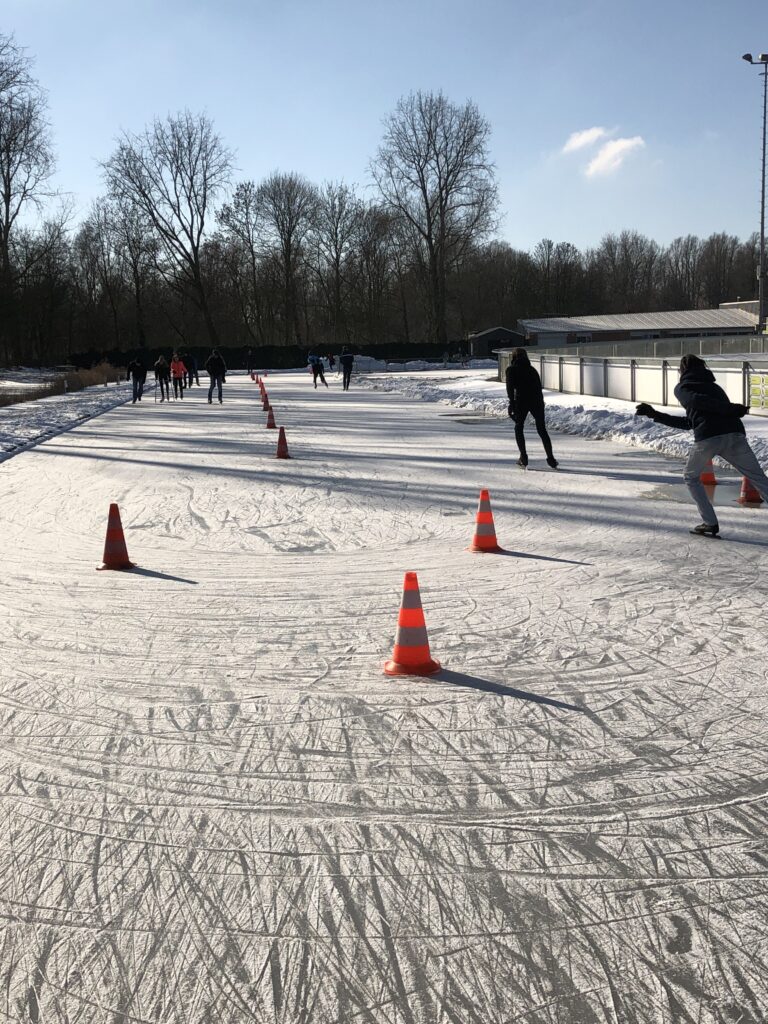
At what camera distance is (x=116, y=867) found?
11.7ft

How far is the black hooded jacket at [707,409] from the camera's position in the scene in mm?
9531

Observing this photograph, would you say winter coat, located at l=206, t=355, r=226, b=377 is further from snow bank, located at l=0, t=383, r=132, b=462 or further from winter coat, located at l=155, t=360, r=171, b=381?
snow bank, located at l=0, t=383, r=132, b=462

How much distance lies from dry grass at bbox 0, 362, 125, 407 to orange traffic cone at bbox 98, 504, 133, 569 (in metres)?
31.5

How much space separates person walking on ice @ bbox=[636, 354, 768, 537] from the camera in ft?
31.3

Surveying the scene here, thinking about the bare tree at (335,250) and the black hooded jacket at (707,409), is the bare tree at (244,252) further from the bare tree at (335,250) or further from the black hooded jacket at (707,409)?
the black hooded jacket at (707,409)

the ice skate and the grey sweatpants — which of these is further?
the ice skate

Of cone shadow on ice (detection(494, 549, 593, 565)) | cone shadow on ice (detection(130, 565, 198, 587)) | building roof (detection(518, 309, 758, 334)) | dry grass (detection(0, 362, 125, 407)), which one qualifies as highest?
building roof (detection(518, 309, 758, 334))

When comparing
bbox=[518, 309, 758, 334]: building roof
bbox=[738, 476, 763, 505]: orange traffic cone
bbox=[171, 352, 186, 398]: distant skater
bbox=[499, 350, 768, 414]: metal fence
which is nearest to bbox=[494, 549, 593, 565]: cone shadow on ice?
bbox=[738, 476, 763, 505]: orange traffic cone

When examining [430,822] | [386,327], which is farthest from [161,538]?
[386,327]

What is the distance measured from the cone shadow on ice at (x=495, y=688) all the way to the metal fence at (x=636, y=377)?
41.4 feet

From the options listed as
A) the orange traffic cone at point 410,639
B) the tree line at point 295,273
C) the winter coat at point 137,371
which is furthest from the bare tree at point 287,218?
the orange traffic cone at point 410,639

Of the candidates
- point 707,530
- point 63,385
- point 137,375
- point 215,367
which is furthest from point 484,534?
point 63,385

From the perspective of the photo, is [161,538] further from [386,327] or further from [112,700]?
[386,327]

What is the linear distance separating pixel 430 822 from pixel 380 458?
47.2ft
